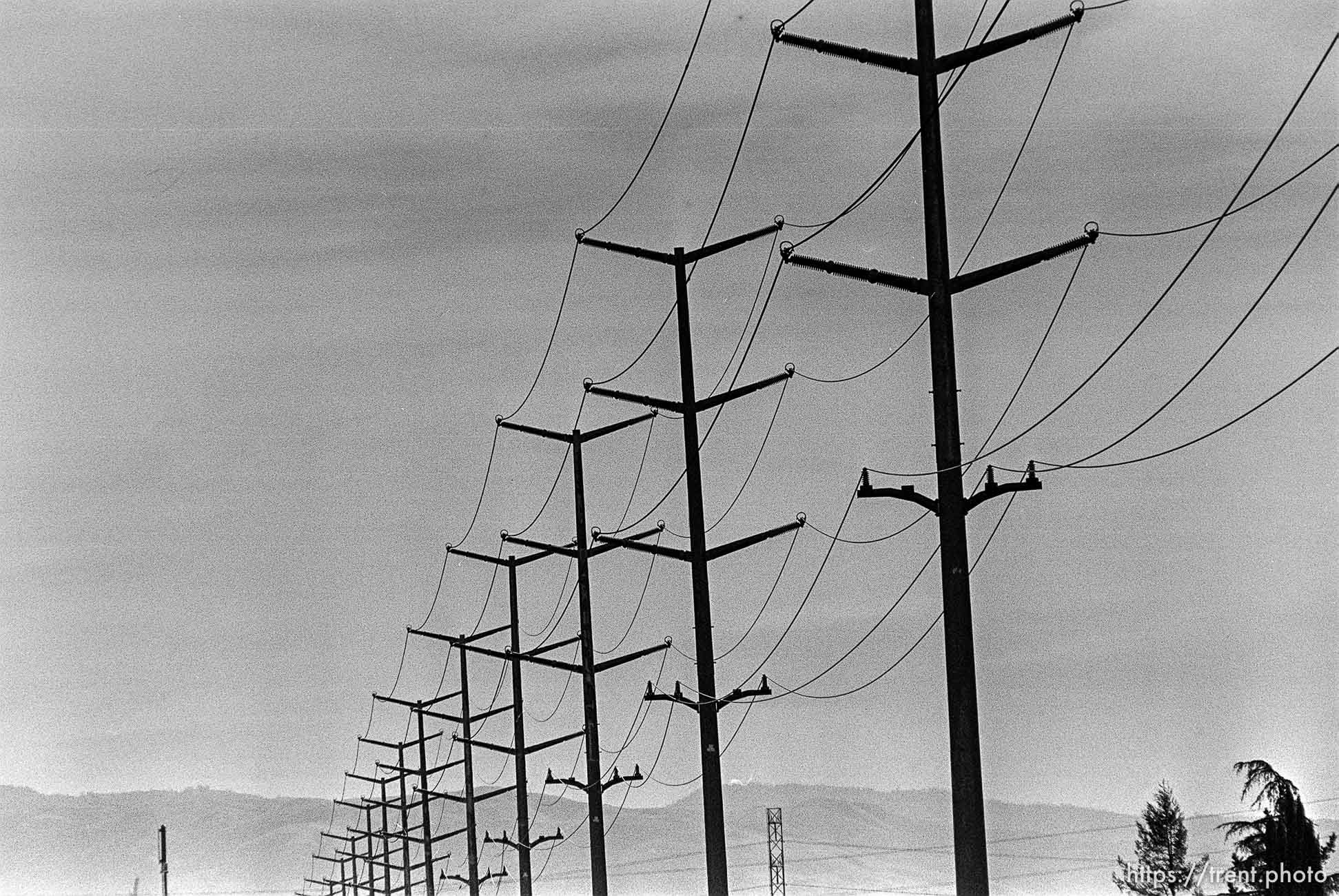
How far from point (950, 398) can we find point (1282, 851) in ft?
33.8

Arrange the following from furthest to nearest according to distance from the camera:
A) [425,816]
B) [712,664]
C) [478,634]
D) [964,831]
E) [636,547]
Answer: [425,816] → [478,634] → [636,547] → [712,664] → [964,831]

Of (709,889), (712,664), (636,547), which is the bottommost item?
(709,889)

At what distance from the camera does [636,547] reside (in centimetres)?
3981

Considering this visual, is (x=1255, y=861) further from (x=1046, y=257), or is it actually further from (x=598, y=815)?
(x=598, y=815)

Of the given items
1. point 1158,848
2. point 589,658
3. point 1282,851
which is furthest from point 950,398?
point 1158,848

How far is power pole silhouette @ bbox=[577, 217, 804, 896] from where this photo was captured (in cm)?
3694

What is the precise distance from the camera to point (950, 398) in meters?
23.0

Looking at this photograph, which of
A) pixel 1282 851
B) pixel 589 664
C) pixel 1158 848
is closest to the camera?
pixel 1282 851

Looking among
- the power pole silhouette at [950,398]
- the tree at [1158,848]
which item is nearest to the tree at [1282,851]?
the power pole silhouette at [950,398]

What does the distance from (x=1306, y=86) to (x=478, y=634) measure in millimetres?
50024

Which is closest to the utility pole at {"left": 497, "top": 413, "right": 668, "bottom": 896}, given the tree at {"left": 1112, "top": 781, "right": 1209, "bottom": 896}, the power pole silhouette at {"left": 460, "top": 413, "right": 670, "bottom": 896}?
the power pole silhouette at {"left": 460, "top": 413, "right": 670, "bottom": 896}

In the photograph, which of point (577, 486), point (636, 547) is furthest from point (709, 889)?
point (577, 486)

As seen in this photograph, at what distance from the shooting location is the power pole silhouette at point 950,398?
2216cm

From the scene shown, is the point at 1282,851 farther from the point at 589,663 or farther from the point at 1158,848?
the point at 1158,848
